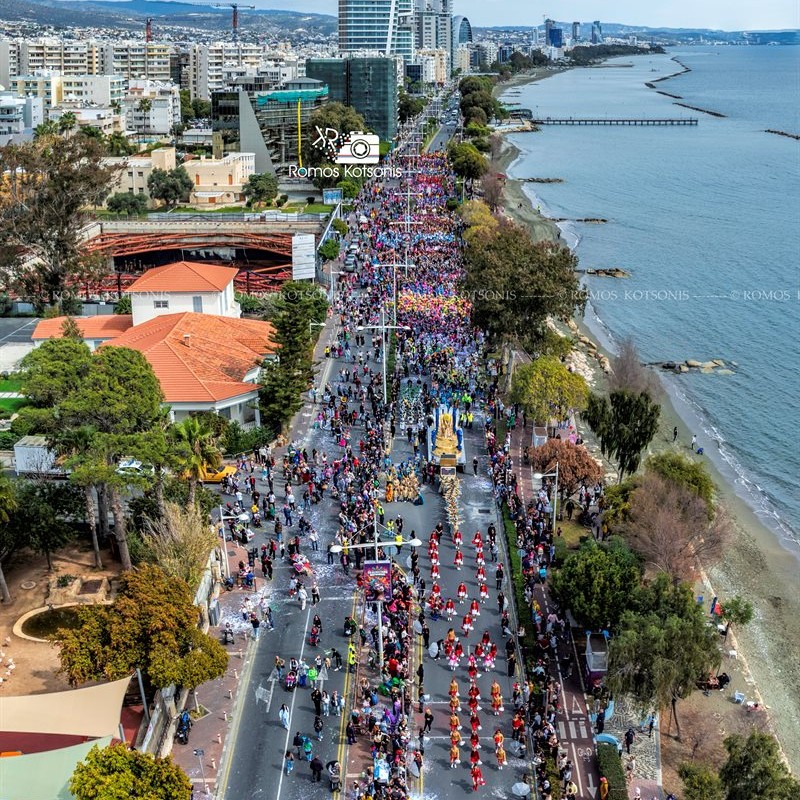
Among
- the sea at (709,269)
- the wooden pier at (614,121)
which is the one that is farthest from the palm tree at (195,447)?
the wooden pier at (614,121)

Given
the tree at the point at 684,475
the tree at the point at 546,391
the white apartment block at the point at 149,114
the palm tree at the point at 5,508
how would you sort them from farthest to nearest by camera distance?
1. the white apartment block at the point at 149,114
2. the tree at the point at 546,391
3. the tree at the point at 684,475
4. the palm tree at the point at 5,508

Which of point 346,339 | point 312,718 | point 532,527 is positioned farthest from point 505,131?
point 312,718

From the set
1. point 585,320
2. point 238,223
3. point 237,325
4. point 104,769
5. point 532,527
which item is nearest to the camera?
point 104,769

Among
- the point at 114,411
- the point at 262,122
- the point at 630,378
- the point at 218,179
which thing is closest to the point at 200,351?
the point at 114,411

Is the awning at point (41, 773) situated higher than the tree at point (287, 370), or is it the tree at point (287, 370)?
the tree at point (287, 370)

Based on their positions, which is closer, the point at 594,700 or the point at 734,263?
the point at 594,700

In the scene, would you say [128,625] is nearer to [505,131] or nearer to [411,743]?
[411,743]

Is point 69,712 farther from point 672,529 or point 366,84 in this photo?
point 366,84

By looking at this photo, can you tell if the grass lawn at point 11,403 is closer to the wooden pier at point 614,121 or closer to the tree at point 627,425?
the tree at point 627,425
